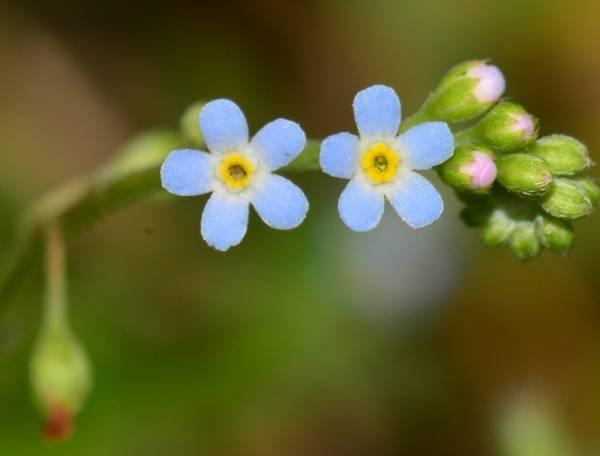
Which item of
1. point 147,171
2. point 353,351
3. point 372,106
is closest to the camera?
point 372,106

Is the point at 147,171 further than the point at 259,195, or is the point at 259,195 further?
the point at 147,171

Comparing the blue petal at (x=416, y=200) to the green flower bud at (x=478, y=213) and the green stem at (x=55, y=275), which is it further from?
the green stem at (x=55, y=275)

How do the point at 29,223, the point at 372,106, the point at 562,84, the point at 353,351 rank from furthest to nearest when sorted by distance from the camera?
the point at 562,84 < the point at 353,351 < the point at 29,223 < the point at 372,106

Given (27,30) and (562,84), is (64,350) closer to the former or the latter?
(27,30)

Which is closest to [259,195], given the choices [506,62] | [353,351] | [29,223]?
[29,223]

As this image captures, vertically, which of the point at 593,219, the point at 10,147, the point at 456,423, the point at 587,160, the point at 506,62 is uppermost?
the point at 10,147

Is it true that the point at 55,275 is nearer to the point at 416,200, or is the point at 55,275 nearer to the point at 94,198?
the point at 94,198
